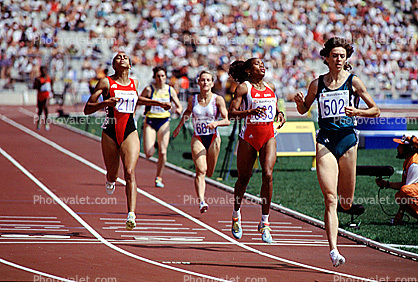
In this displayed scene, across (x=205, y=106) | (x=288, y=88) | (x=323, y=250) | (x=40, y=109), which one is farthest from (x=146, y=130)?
(x=288, y=88)

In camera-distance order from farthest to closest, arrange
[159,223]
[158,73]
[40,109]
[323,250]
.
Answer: [40,109], [158,73], [159,223], [323,250]

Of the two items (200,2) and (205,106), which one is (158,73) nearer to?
(205,106)

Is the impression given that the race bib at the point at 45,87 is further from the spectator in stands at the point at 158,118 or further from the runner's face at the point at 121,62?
the runner's face at the point at 121,62

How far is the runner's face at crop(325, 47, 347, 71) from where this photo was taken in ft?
22.5

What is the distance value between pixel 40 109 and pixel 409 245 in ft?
55.9

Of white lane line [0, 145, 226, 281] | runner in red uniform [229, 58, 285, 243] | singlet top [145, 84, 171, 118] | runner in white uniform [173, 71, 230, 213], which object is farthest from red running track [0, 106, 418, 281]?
singlet top [145, 84, 171, 118]

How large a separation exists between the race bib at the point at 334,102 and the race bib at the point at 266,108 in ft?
4.71

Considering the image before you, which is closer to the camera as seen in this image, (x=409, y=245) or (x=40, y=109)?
(x=409, y=245)

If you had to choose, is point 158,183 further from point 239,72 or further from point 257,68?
point 257,68

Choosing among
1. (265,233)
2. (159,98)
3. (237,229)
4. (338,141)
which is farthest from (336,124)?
(159,98)

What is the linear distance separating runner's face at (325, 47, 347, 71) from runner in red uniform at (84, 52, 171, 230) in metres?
2.34

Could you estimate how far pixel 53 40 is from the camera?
108 ft

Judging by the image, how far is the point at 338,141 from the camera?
270 inches

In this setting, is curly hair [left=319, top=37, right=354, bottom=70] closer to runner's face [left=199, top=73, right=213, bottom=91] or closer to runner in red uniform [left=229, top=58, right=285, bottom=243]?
runner in red uniform [left=229, top=58, right=285, bottom=243]
